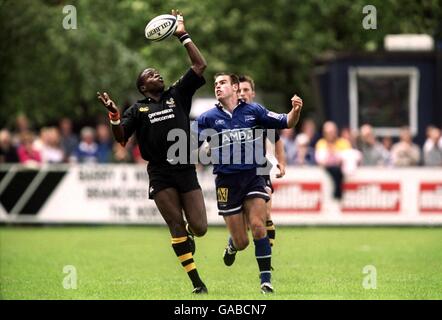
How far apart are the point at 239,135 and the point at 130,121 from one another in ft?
3.93

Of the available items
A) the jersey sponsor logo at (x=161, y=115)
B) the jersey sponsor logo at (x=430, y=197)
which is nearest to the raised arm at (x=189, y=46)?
the jersey sponsor logo at (x=161, y=115)

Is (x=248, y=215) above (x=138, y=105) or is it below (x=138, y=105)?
below

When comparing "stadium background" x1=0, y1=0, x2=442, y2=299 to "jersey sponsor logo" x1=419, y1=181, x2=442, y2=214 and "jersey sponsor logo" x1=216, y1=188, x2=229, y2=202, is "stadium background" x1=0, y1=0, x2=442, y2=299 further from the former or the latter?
"jersey sponsor logo" x1=216, y1=188, x2=229, y2=202

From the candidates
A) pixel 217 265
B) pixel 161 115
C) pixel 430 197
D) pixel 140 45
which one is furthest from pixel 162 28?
pixel 140 45

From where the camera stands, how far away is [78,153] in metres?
26.3

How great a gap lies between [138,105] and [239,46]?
23.9 metres

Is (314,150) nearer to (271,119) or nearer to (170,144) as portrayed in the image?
(271,119)

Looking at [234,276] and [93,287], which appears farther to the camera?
[234,276]

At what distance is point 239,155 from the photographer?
13078 mm

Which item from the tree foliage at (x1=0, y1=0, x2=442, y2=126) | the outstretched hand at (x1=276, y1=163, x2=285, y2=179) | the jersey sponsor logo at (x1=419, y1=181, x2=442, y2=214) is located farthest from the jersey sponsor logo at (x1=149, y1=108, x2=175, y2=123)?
the jersey sponsor logo at (x1=419, y1=181, x2=442, y2=214)

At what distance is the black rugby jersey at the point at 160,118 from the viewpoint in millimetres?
12898
